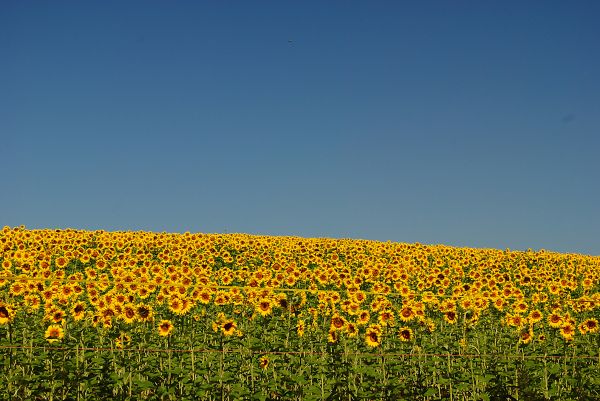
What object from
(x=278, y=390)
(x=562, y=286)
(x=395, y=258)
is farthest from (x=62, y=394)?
(x=395, y=258)

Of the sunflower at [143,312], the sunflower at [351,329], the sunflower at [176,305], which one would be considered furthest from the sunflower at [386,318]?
the sunflower at [143,312]

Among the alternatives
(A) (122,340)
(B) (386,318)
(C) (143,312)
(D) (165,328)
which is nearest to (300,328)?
(B) (386,318)

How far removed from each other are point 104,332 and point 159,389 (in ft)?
8.41

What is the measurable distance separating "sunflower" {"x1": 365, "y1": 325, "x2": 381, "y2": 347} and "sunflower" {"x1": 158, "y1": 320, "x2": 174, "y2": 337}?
332cm

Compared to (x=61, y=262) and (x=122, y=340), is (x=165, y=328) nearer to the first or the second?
(x=122, y=340)

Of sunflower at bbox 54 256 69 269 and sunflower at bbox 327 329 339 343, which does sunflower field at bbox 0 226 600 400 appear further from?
sunflower at bbox 54 256 69 269

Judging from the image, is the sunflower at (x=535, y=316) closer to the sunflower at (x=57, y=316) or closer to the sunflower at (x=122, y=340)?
the sunflower at (x=122, y=340)

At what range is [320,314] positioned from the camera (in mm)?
13875

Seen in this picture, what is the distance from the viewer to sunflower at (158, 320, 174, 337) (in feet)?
36.0

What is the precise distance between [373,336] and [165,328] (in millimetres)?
3528

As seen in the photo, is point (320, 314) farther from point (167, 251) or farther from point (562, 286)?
point (167, 251)

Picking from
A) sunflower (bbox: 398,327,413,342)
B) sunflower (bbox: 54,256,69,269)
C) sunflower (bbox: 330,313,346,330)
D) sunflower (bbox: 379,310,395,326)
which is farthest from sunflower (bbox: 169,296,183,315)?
sunflower (bbox: 54,256,69,269)

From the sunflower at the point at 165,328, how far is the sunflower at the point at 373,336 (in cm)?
332

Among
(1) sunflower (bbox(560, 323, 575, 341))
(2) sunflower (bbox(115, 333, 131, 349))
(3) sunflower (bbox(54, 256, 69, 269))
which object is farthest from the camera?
(3) sunflower (bbox(54, 256, 69, 269))
